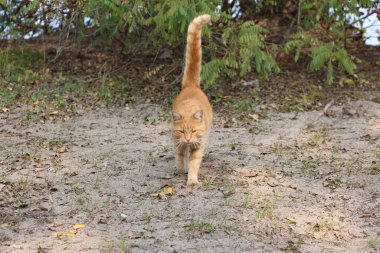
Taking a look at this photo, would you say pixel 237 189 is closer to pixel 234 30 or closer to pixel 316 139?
pixel 316 139

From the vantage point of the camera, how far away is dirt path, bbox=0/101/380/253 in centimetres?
498

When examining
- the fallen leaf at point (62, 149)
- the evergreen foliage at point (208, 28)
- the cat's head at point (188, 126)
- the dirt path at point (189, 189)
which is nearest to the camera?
the dirt path at point (189, 189)

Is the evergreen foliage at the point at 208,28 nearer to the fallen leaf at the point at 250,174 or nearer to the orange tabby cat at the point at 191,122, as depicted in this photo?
the orange tabby cat at the point at 191,122

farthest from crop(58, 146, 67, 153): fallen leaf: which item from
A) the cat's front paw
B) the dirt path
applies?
the cat's front paw

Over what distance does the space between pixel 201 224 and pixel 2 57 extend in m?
6.49

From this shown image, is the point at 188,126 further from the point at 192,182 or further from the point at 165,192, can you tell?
the point at 165,192

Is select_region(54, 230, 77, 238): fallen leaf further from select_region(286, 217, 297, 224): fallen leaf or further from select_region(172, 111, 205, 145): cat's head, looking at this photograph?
select_region(286, 217, 297, 224): fallen leaf

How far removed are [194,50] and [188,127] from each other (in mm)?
1053

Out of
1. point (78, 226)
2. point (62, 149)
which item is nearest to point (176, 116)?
point (78, 226)

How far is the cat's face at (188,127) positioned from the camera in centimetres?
605

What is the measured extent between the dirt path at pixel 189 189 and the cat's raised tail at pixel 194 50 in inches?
37.9

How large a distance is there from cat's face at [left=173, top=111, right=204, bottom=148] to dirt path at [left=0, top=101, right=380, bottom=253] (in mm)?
458

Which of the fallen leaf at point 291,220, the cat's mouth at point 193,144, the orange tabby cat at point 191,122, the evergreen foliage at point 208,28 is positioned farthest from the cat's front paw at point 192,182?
the evergreen foliage at point 208,28

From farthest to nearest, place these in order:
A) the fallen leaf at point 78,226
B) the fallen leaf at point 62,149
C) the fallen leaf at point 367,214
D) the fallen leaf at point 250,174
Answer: the fallen leaf at point 62,149 < the fallen leaf at point 250,174 < the fallen leaf at point 367,214 < the fallen leaf at point 78,226
